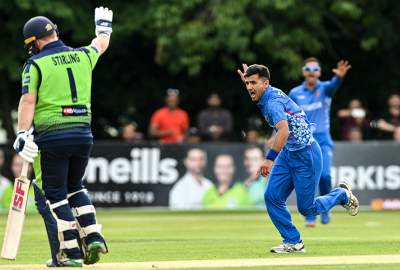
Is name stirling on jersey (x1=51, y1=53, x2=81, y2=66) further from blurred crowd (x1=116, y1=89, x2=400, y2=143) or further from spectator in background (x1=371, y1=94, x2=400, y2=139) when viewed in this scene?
spectator in background (x1=371, y1=94, x2=400, y2=139)

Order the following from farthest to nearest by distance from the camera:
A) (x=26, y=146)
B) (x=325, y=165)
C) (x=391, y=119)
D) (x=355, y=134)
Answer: (x=391, y=119) → (x=355, y=134) → (x=325, y=165) → (x=26, y=146)

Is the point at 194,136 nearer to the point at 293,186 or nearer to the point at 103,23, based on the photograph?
the point at 293,186

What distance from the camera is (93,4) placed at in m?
25.3

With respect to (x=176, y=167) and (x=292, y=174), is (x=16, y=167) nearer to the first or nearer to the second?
(x=176, y=167)

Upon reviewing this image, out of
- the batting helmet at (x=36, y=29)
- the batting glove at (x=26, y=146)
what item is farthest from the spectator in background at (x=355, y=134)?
the batting glove at (x=26, y=146)

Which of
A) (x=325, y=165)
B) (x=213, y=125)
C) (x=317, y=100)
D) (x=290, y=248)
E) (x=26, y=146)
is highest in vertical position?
(x=317, y=100)

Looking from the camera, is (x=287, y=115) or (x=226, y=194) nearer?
(x=287, y=115)

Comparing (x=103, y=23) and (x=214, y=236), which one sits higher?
(x=103, y=23)

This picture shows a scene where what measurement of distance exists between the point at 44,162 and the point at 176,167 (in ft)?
40.7

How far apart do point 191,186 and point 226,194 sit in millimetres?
699

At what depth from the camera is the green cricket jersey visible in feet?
34.7

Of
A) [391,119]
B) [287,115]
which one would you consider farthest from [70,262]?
[391,119]

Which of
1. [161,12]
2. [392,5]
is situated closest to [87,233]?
[161,12]

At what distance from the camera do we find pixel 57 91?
10633 millimetres
